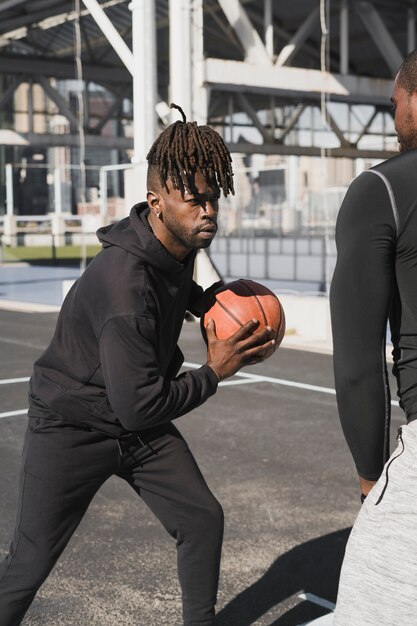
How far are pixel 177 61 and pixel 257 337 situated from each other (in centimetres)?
1263

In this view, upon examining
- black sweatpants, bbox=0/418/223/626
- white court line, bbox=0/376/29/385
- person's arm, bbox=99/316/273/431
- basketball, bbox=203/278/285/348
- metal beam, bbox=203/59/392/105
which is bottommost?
white court line, bbox=0/376/29/385

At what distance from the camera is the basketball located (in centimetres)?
335

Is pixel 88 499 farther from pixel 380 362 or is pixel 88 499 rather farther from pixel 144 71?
pixel 144 71

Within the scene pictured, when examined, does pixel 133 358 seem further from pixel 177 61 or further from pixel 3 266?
pixel 3 266

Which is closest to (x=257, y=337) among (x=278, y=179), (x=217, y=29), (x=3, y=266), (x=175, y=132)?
(x=175, y=132)

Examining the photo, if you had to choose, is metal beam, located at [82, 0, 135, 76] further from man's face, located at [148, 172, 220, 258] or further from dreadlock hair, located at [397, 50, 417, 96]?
dreadlock hair, located at [397, 50, 417, 96]

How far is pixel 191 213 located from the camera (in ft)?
10.3

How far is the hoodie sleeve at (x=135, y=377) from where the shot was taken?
9.77 ft

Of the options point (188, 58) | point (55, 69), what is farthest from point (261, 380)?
point (55, 69)

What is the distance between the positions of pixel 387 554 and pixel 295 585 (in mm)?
2501

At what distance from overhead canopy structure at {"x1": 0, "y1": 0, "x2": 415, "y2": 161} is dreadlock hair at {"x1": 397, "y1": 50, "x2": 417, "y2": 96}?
443 inches

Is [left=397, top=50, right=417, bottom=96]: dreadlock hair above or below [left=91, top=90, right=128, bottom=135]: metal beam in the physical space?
below

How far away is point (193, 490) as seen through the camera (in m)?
3.42

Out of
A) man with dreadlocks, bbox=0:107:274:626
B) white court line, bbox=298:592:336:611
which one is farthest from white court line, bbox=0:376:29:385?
man with dreadlocks, bbox=0:107:274:626
